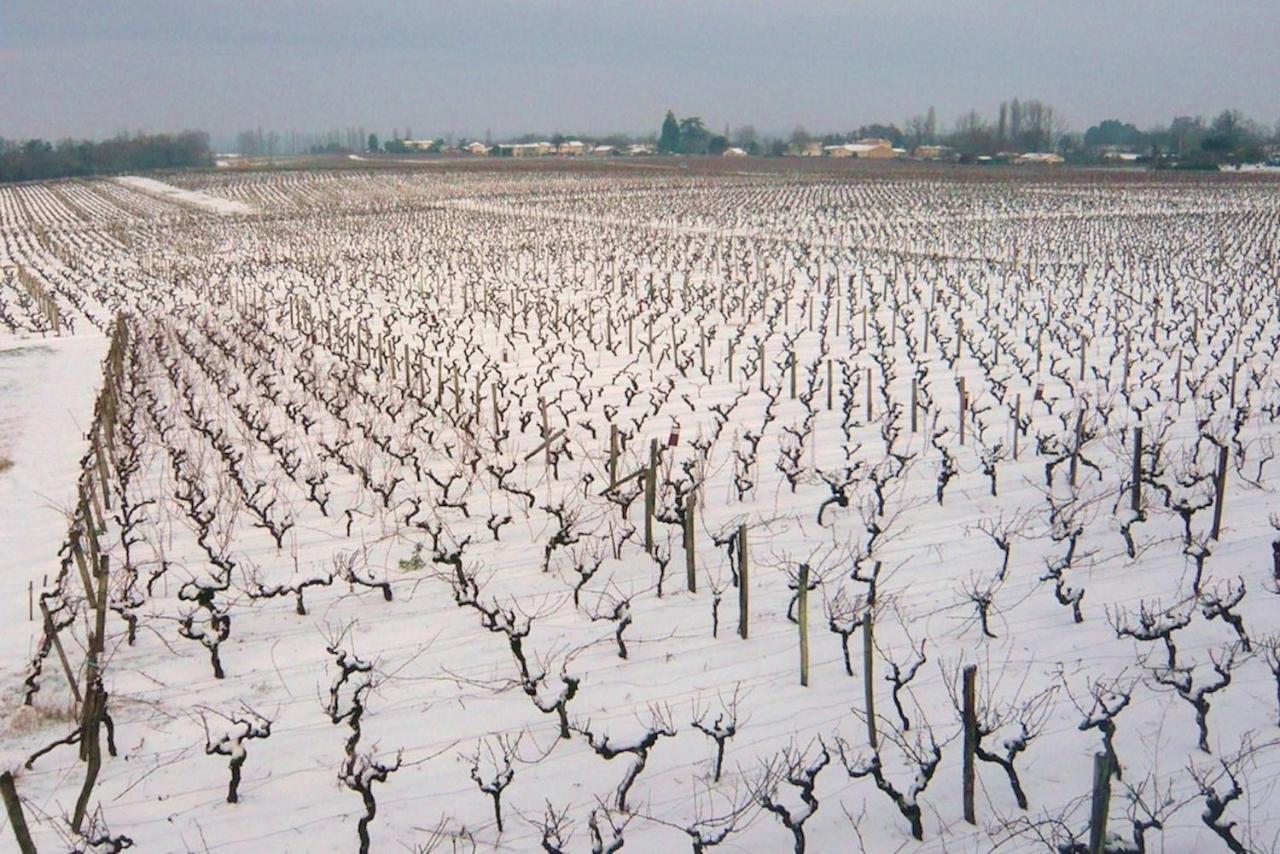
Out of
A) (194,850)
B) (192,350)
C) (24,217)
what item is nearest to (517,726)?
(194,850)

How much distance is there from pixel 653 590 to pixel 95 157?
95.1m

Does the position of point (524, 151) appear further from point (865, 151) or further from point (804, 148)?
point (865, 151)

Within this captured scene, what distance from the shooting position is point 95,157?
8600cm

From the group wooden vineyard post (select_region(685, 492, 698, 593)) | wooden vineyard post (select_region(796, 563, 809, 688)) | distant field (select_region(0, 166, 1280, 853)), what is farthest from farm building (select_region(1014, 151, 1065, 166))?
wooden vineyard post (select_region(796, 563, 809, 688))

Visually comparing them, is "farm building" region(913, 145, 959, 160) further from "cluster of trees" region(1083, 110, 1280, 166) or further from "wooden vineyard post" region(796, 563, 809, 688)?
"wooden vineyard post" region(796, 563, 809, 688)

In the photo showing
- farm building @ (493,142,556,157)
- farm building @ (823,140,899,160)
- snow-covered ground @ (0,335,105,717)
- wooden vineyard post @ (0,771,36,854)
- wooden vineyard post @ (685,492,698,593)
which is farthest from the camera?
farm building @ (493,142,556,157)

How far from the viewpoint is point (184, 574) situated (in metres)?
7.34

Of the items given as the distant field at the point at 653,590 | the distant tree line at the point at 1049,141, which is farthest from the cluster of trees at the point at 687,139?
the distant field at the point at 653,590

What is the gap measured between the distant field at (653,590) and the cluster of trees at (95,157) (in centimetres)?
7753

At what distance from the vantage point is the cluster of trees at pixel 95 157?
80750 millimetres

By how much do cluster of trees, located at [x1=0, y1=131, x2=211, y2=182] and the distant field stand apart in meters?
77.5

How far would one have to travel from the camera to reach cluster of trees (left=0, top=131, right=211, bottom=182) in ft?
265

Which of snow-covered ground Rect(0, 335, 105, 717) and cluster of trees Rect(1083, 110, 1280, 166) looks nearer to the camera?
snow-covered ground Rect(0, 335, 105, 717)

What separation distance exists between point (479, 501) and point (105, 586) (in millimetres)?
3442
